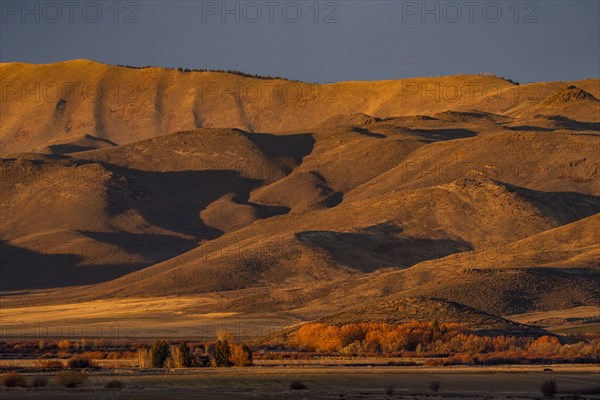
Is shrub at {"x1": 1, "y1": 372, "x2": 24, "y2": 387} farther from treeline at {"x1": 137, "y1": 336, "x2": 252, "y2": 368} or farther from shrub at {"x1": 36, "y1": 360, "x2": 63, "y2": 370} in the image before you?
treeline at {"x1": 137, "y1": 336, "x2": 252, "y2": 368}

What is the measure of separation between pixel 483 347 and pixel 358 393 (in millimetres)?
21188

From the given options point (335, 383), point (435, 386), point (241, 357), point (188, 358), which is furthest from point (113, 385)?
point (241, 357)

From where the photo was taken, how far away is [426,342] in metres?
63.5

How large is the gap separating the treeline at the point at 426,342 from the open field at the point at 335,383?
8639 mm

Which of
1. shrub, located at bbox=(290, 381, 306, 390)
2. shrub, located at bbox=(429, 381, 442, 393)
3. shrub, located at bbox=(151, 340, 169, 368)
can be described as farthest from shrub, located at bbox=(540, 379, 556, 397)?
shrub, located at bbox=(151, 340, 169, 368)

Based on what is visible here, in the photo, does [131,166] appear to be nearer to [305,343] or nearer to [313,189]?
[313,189]

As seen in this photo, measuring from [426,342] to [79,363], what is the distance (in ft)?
54.7

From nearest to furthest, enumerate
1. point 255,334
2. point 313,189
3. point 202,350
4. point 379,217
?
point 202,350
point 255,334
point 379,217
point 313,189

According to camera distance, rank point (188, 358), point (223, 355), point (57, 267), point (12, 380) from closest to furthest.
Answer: point (12, 380)
point (188, 358)
point (223, 355)
point (57, 267)

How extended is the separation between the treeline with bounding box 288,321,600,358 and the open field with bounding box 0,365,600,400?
28.3ft

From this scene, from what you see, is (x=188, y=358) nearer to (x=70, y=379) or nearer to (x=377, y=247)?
(x=70, y=379)

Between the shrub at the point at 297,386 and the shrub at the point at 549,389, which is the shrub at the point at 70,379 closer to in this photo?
the shrub at the point at 297,386

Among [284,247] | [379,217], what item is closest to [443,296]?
[284,247]

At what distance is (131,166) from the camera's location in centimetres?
18300
